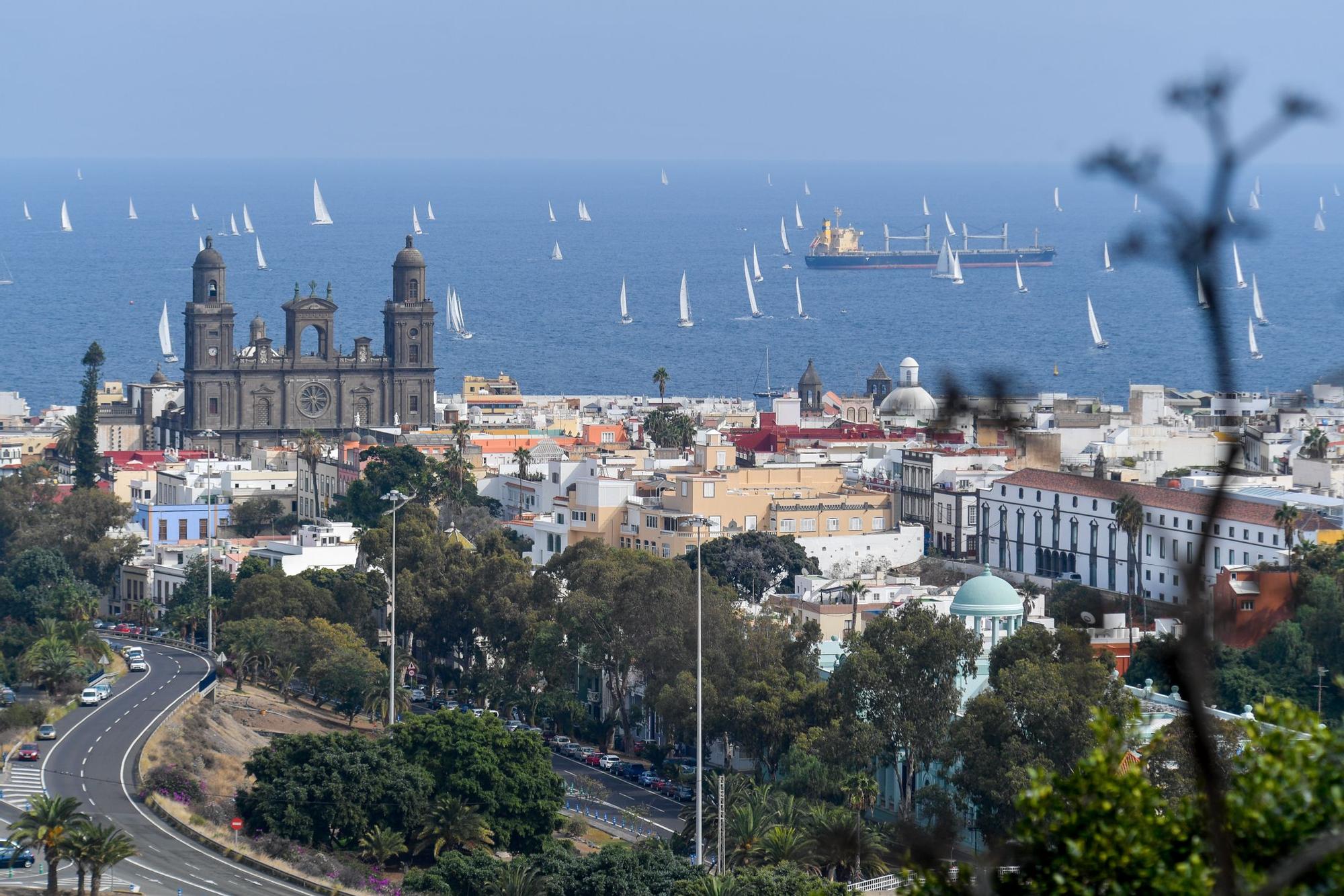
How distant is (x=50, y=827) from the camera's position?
44.5 m

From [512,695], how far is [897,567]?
892 inches

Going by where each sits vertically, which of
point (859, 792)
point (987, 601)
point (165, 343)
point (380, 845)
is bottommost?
point (380, 845)

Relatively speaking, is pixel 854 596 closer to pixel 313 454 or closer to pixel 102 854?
pixel 102 854

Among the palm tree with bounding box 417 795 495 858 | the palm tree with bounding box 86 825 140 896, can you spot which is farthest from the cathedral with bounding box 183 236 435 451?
the palm tree with bounding box 86 825 140 896

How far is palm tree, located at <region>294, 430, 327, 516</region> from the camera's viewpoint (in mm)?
101500

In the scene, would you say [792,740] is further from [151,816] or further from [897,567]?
[897,567]

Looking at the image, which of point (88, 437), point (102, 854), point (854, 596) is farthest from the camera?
point (88, 437)

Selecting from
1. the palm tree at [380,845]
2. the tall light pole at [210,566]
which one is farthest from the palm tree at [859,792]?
the tall light pole at [210,566]

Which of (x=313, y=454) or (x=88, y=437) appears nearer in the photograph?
(x=88, y=437)

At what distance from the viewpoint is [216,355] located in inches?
4803

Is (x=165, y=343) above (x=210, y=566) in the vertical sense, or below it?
above

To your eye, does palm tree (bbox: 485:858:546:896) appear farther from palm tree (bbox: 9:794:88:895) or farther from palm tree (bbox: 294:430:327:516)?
palm tree (bbox: 294:430:327:516)

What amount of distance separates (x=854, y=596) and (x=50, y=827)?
28.1 meters

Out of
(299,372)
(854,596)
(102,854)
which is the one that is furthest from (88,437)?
(102,854)
